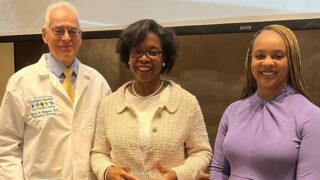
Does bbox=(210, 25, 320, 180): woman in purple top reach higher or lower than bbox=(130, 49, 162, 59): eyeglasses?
lower

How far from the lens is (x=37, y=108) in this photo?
1.72 metres

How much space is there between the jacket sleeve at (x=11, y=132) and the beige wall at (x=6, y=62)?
1.53 metres

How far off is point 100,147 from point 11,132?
393 millimetres

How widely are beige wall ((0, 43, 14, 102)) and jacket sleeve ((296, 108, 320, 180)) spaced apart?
248 cm

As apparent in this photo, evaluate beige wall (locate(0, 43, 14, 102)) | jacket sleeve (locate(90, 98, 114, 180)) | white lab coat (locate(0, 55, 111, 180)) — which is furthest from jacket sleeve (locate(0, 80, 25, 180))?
beige wall (locate(0, 43, 14, 102))

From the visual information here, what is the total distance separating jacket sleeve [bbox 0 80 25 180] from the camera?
1.72m

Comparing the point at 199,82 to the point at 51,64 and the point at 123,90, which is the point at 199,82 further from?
the point at 51,64

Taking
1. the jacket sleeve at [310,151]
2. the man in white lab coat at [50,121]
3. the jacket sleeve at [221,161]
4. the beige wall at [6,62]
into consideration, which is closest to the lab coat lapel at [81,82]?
the man in white lab coat at [50,121]

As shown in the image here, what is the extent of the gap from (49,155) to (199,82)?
1.00 meters

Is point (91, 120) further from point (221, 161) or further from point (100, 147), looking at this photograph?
point (221, 161)

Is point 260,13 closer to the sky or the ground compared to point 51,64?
closer to the sky

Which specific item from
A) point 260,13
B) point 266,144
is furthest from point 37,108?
point 260,13

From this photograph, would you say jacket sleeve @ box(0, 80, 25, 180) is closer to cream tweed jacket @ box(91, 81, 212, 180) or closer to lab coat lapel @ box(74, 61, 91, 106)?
lab coat lapel @ box(74, 61, 91, 106)

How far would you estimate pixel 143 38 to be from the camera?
1.61 m
